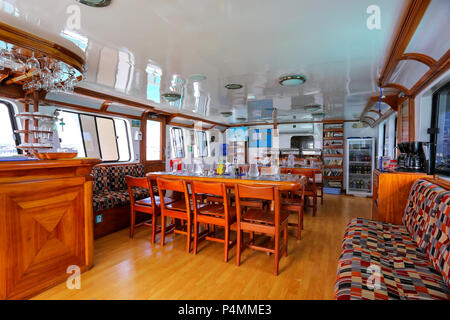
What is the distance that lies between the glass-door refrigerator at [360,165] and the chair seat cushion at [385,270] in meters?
5.40

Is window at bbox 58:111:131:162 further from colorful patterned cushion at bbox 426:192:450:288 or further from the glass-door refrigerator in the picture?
the glass-door refrigerator

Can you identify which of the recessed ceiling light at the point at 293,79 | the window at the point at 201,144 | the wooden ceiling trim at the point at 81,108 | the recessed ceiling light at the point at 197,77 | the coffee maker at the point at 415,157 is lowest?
the coffee maker at the point at 415,157

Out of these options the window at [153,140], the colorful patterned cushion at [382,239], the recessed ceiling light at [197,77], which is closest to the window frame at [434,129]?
the colorful patterned cushion at [382,239]

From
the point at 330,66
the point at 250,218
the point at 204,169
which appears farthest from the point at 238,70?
the point at 250,218

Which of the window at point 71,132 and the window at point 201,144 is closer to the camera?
the window at point 71,132

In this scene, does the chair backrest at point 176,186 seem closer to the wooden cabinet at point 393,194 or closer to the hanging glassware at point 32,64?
Answer: the hanging glassware at point 32,64

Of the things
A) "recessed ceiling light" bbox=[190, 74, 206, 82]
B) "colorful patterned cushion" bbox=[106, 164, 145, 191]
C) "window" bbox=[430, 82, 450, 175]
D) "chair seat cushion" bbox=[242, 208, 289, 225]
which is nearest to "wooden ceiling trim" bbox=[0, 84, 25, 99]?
"colorful patterned cushion" bbox=[106, 164, 145, 191]

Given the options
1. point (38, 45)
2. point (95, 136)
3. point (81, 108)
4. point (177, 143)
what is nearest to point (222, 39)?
point (38, 45)

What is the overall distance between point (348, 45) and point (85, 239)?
11.3ft

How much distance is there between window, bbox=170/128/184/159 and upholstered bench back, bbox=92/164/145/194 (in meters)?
2.54

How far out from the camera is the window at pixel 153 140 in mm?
6368

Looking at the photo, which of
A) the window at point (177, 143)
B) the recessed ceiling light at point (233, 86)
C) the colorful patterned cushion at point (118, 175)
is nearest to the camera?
the recessed ceiling light at point (233, 86)

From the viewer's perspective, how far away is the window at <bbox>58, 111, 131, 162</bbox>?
4680 millimetres
